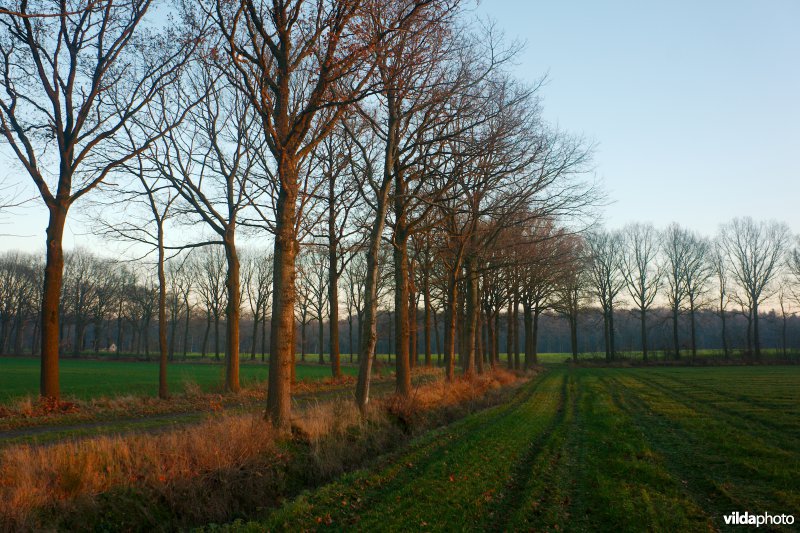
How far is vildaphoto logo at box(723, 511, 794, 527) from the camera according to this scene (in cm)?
609

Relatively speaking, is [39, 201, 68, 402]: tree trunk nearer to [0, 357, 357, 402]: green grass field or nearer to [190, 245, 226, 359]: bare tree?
[0, 357, 357, 402]: green grass field

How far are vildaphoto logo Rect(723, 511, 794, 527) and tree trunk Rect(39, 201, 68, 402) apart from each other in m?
17.6

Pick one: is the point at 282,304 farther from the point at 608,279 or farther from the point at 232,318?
the point at 608,279

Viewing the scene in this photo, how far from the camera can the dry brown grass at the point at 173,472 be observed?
6.05 meters

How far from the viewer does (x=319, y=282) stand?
178ft

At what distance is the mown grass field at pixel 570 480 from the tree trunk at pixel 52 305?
40.4ft

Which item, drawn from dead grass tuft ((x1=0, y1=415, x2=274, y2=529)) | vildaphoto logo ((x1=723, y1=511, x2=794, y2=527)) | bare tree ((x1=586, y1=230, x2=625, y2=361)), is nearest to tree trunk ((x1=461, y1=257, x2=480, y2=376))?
dead grass tuft ((x1=0, y1=415, x2=274, y2=529))

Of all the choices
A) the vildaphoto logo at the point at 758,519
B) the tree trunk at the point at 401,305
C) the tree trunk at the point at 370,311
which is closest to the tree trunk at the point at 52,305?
the tree trunk at the point at 370,311

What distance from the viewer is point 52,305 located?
15617 millimetres

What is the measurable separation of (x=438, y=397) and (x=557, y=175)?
9.15 metres

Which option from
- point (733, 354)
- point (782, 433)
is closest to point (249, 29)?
point (782, 433)

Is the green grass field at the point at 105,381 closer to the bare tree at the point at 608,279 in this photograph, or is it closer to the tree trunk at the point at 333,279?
the tree trunk at the point at 333,279

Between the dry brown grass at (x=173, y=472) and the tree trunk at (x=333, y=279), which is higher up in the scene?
the tree trunk at (x=333, y=279)

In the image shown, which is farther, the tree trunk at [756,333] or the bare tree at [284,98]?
the tree trunk at [756,333]
